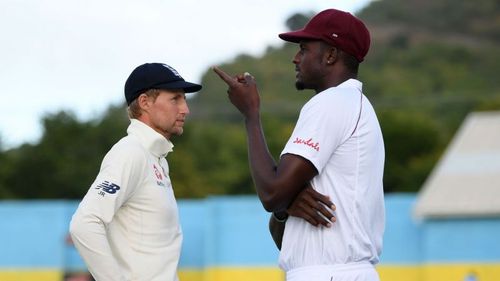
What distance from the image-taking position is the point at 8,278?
24703 millimetres

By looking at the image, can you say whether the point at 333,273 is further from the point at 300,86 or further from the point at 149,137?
the point at 149,137

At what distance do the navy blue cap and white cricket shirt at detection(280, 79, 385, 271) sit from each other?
29.2 inches

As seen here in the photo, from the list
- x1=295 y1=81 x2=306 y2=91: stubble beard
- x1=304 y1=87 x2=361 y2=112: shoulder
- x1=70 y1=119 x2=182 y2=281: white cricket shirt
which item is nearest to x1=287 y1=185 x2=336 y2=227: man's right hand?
x1=304 y1=87 x2=361 y2=112: shoulder

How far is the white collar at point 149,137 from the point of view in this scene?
504 cm

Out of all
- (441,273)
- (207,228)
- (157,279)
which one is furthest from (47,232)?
(157,279)

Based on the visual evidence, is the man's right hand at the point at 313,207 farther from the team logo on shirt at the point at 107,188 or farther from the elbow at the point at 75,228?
the elbow at the point at 75,228

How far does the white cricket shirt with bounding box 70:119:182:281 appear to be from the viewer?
467 cm

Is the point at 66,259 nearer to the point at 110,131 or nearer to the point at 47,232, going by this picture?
the point at 47,232

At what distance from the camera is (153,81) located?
5059mm

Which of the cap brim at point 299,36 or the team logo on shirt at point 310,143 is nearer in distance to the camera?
the team logo on shirt at point 310,143

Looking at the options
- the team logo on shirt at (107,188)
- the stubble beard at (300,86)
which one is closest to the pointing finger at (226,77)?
the stubble beard at (300,86)

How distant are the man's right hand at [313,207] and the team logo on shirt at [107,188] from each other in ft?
2.38

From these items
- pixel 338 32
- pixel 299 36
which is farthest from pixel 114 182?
pixel 338 32

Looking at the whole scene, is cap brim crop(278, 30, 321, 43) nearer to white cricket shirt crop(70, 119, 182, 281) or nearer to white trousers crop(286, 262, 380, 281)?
white cricket shirt crop(70, 119, 182, 281)
